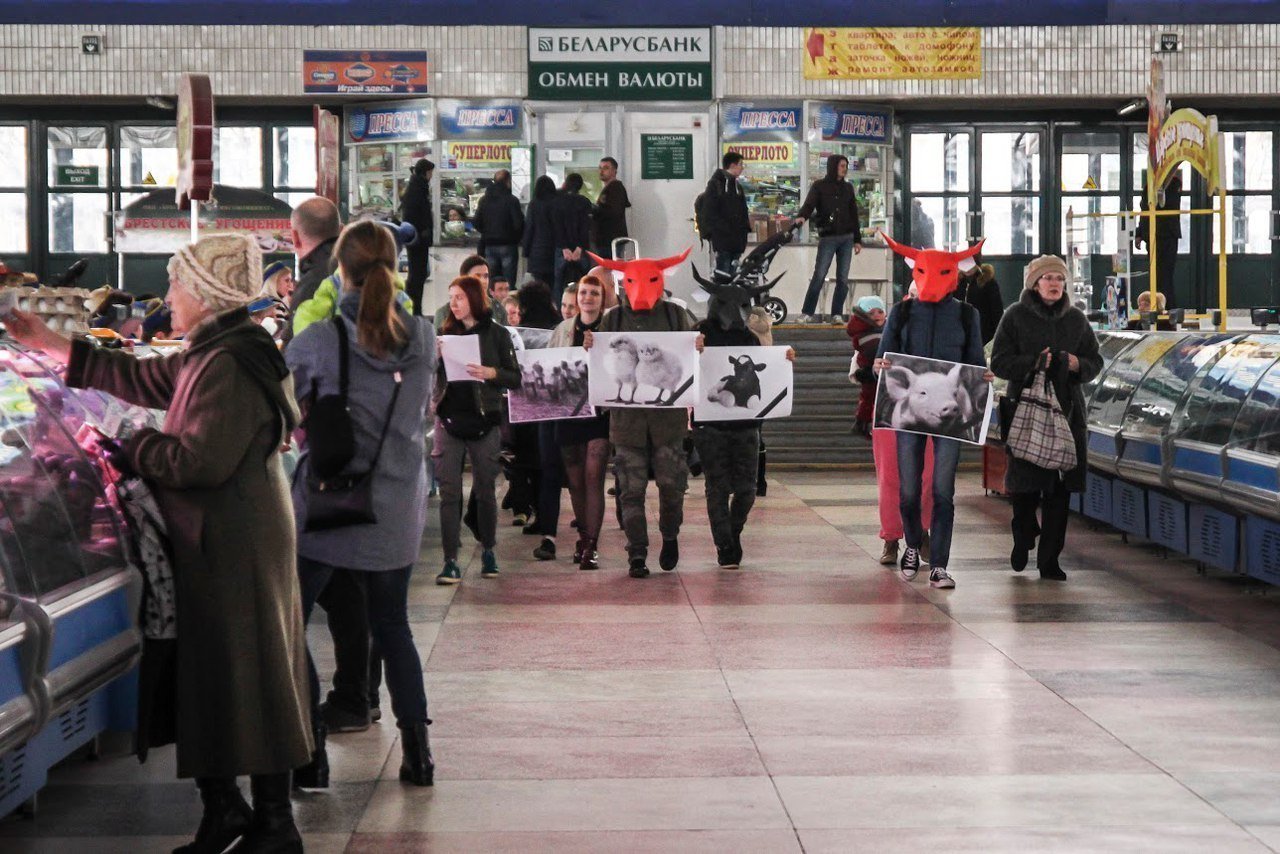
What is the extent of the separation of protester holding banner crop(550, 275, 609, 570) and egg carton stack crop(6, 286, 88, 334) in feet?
15.7

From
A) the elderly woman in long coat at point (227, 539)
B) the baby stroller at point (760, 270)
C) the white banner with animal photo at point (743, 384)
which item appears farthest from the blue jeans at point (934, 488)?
the baby stroller at point (760, 270)

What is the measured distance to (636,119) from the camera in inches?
1084

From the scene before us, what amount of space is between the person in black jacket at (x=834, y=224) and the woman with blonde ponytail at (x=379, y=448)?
1678 cm

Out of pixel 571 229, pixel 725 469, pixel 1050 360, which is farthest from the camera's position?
pixel 571 229

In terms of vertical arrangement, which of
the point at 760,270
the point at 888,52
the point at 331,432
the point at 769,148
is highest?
the point at 888,52

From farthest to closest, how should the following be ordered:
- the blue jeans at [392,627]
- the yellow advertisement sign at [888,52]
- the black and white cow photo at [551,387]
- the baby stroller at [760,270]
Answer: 1. the yellow advertisement sign at [888,52]
2. the baby stroller at [760,270]
3. the black and white cow photo at [551,387]
4. the blue jeans at [392,627]

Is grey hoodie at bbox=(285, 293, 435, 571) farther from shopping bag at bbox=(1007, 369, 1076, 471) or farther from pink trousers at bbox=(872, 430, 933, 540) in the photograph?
pink trousers at bbox=(872, 430, 933, 540)

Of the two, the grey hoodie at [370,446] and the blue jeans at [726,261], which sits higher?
the blue jeans at [726,261]

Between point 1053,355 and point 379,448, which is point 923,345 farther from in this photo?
point 379,448

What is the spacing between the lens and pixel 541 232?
22.6 m

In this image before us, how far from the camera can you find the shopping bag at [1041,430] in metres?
11.3

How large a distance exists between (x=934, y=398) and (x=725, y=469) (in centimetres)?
146

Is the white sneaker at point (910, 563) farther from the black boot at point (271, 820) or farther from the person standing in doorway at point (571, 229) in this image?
the person standing in doorway at point (571, 229)

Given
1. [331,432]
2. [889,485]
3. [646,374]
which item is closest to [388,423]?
[331,432]
